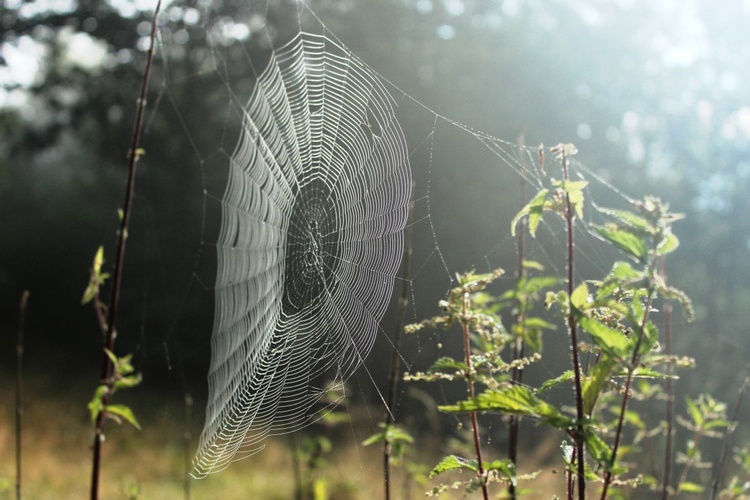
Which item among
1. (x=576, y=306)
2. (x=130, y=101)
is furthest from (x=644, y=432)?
(x=130, y=101)

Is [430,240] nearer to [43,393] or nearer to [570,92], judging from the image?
[570,92]

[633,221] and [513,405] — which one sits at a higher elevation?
[633,221]

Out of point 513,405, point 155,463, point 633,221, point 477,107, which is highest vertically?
point 477,107

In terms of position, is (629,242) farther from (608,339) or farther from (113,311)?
(113,311)

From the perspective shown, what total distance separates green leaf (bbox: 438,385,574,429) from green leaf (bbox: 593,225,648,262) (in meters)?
0.26

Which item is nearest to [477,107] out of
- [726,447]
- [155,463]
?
[155,463]

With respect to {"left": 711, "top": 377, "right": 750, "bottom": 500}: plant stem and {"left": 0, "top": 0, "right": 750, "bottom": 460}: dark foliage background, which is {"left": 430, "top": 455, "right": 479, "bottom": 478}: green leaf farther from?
{"left": 0, "top": 0, "right": 750, "bottom": 460}: dark foliage background

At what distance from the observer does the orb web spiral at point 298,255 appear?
8.79 ft

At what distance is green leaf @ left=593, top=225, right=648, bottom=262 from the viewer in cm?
102

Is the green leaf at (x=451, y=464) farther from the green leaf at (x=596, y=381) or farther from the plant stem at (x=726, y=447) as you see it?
the plant stem at (x=726, y=447)

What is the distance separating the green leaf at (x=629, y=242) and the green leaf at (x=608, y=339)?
0.12 metres

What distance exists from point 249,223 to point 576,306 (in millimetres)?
2637

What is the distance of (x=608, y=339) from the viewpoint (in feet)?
3.38

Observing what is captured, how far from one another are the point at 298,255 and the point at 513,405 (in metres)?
2.96
